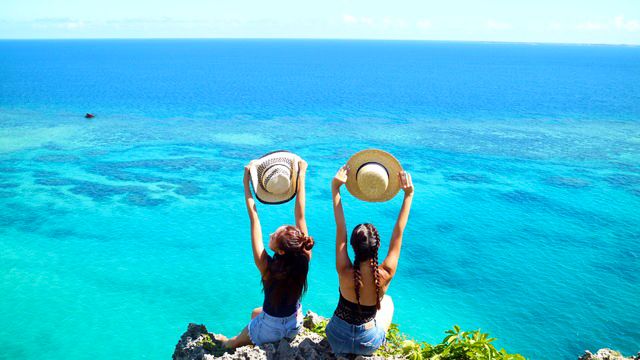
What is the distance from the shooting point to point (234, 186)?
23891 mm

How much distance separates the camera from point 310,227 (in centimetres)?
1939

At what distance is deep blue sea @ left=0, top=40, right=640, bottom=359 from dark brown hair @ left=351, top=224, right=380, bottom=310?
28.4 feet

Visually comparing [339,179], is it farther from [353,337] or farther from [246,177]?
[353,337]

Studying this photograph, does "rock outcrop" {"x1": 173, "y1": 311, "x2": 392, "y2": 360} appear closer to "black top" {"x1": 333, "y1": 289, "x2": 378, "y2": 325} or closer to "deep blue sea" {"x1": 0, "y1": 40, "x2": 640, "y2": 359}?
"black top" {"x1": 333, "y1": 289, "x2": 378, "y2": 325}

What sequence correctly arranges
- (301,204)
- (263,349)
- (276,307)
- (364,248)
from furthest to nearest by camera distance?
(301,204)
(276,307)
(263,349)
(364,248)

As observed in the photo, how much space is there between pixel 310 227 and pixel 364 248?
14420 millimetres

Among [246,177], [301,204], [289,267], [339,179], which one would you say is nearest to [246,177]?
[246,177]

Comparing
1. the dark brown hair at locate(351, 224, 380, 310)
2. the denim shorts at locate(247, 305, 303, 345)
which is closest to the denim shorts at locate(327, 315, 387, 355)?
the dark brown hair at locate(351, 224, 380, 310)

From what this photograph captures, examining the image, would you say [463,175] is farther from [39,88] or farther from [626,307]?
[39,88]

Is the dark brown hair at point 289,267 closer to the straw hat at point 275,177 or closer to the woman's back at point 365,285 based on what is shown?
the woman's back at point 365,285

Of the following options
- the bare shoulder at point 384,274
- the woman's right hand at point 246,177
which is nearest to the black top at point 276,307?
the bare shoulder at point 384,274

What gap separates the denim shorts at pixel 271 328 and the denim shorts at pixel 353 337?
51 centimetres

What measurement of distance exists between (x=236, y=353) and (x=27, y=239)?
49.5 feet

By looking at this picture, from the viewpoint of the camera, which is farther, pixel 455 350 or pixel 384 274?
pixel 455 350
